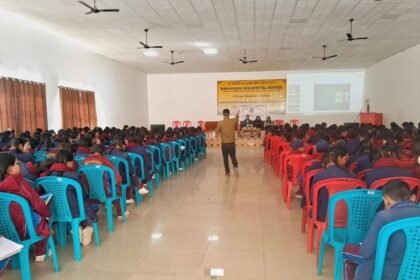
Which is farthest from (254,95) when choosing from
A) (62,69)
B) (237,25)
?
(62,69)

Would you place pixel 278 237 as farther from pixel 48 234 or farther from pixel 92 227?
pixel 48 234

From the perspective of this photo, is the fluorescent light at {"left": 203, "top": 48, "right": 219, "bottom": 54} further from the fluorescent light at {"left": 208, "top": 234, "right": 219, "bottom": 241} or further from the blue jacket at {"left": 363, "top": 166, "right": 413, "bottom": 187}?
the blue jacket at {"left": 363, "top": 166, "right": 413, "bottom": 187}

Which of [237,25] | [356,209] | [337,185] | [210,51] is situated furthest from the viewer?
[210,51]

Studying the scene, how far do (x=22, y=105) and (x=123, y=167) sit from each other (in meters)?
5.03

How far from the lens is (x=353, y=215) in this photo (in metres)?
2.52

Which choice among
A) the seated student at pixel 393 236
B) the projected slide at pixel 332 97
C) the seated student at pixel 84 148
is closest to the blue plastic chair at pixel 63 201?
the seated student at pixel 84 148

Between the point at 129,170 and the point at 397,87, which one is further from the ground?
the point at 397,87

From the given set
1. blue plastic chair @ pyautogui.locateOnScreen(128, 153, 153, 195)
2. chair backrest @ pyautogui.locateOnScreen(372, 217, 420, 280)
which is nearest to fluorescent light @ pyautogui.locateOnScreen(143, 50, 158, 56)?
blue plastic chair @ pyautogui.locateOnScreen(128, 153, 153, 195)

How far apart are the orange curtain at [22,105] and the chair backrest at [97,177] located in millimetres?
4875

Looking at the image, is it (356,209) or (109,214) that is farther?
(109,214)

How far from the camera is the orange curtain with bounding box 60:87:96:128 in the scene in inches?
402

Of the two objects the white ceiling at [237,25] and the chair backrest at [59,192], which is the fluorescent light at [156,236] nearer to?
the chair backrest at [59,192]

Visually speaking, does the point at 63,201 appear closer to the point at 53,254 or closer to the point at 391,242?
the point at 53,254

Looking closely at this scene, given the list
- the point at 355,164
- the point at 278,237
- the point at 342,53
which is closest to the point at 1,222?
the point at 278,237
